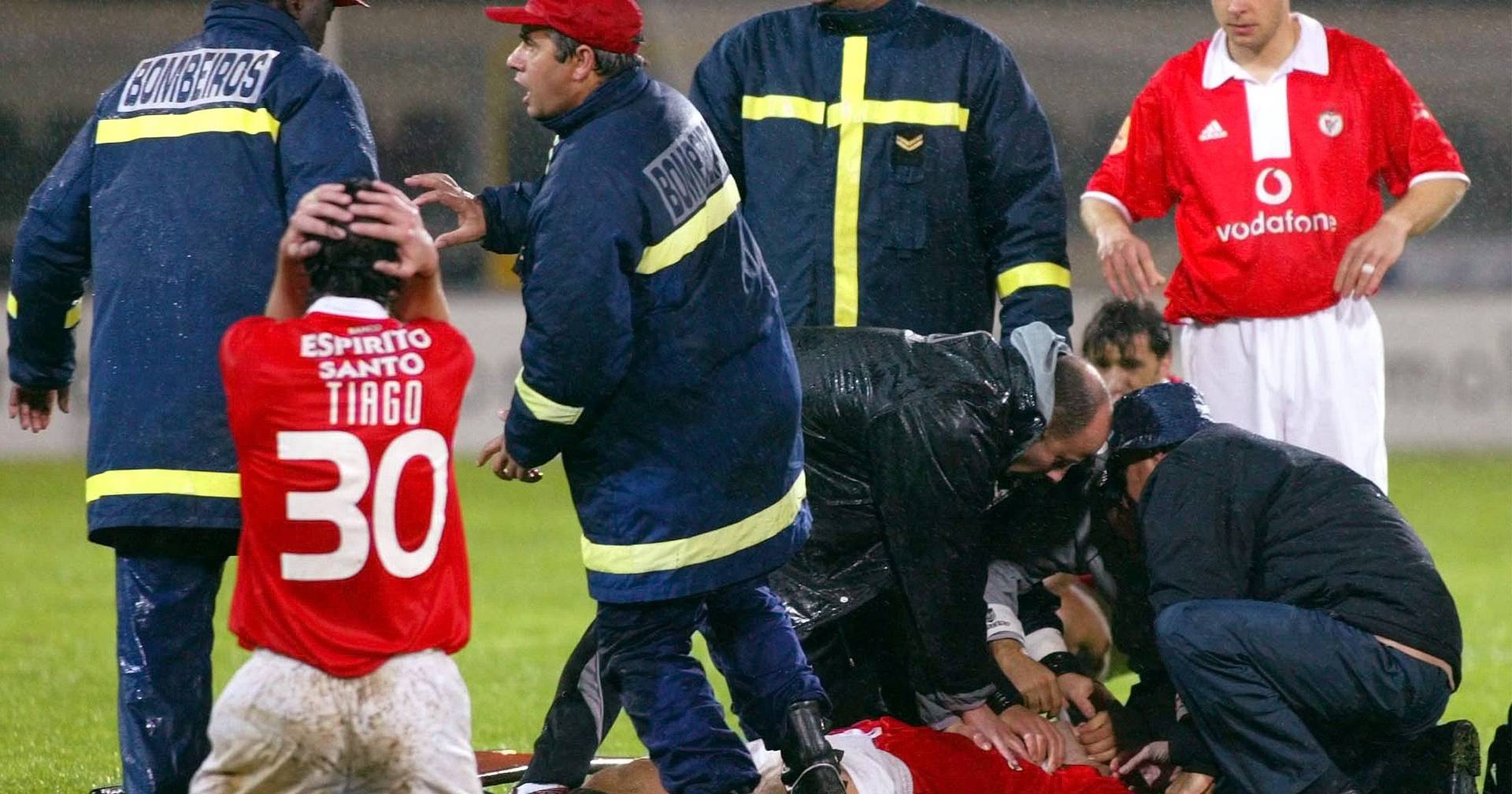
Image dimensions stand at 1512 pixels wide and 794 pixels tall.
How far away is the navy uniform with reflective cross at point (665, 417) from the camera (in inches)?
146

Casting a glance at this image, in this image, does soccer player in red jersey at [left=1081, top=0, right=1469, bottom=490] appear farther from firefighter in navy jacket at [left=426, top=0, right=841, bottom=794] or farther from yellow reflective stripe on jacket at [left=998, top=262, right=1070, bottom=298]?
firefighter in navy jacket at [left=426, top=0, right=841, bottom=794]

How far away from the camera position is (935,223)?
505 centimetres

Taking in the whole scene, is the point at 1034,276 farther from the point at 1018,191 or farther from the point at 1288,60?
the point at 1288,60

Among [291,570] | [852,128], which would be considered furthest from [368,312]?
[852,128]

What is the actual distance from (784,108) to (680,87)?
32.0ft

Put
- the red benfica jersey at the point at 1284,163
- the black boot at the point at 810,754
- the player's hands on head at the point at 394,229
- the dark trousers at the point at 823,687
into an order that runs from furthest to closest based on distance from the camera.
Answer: the red benfica jersey at the point at 1284,163
the dark trousers at the point at 823,687
the black boot at the point at 810,754
the player's hands on head at the point at 394,229

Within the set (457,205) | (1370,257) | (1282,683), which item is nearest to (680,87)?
(1370,257)

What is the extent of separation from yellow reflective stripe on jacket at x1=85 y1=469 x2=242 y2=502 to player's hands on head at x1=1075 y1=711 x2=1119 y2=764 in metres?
2.13

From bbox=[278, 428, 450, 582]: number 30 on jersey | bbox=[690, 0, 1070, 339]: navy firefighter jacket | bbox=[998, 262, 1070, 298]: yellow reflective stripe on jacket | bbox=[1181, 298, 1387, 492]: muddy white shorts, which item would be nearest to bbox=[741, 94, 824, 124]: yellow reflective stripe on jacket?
bbox=[690, 0, 1070, 339]: navy firefighter jacket

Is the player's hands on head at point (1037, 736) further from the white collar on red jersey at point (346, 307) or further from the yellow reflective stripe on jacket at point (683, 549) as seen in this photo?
the white collar on red jersey at point (346, 307)

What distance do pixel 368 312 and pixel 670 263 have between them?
740mm

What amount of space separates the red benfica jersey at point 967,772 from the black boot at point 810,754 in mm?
259

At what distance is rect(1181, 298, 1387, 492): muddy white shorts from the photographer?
17.0 ft

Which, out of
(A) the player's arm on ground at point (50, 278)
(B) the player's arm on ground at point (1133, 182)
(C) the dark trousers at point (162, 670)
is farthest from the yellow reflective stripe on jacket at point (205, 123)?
(B) the player's arm on ground at point (1133, 182)
